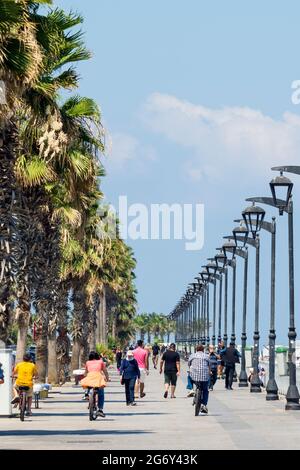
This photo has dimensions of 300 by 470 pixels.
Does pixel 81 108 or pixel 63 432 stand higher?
pixel 81 108

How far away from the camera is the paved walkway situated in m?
23.2

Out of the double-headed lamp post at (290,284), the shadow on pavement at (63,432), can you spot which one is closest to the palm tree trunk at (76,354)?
the double-headed lamp post at (290,284)

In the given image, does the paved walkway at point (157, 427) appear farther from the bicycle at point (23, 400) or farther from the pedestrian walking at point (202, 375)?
the pedestrian walking at point (202, 375)

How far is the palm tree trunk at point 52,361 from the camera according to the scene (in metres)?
55.3

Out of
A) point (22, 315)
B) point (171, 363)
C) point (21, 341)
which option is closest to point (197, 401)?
point (22, 315)

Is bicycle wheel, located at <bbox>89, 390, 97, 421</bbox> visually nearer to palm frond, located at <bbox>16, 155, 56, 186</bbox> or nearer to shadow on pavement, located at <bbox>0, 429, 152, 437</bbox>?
shadow on pavement, located at <bbox>0, 429, 152, 437</bbox>

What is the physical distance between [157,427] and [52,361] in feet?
92.3

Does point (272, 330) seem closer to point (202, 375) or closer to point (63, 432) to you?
point (202, 375)

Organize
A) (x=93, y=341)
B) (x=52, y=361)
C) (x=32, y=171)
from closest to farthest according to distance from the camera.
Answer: (x=32, y=171), (x=52, y=361), (x=93, y=341)

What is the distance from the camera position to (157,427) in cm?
2856

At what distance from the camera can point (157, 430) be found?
89.9 feet

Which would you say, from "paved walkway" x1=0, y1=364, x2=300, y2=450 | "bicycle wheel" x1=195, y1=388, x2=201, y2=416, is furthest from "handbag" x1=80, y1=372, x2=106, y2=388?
"bicycle wheel" x1=195, y1=388, x2=201, y2=416

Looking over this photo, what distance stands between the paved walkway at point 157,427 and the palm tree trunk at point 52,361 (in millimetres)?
11251
